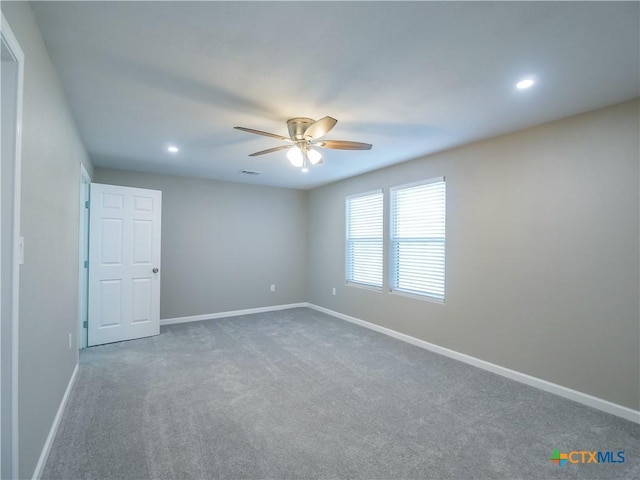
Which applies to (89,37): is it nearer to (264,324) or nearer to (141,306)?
(141,306)

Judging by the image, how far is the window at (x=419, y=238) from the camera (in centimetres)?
394

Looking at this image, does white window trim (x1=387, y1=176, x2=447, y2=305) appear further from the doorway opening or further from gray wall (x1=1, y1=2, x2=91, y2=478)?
the doorway opening

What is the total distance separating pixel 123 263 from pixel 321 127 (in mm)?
3476

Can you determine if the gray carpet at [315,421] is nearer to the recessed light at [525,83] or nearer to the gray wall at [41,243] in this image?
the gray wall at [41,243]

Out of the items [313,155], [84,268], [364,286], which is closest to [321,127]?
[313,155]

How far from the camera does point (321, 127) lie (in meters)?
2.47

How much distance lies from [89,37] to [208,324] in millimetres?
4185

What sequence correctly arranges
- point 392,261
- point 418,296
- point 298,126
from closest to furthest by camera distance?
point 298,126, point 418,296, point 392,261

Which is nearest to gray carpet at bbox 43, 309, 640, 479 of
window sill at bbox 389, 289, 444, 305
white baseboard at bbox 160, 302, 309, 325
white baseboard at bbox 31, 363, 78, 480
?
white baseboard at bbox 31, 363, 78, 480

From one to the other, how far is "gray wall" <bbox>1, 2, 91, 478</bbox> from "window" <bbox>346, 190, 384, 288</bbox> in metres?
3.69

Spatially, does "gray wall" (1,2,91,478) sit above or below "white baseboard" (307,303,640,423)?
above

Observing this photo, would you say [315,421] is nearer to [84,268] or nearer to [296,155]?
[296,155]

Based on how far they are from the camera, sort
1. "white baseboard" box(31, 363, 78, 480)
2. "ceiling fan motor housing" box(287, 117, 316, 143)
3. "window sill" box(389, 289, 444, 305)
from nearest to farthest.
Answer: "white baseboard" box(31, 363, 78, 480), "ceiling fan motor housing" box(287, 117, 316, 143), "window sill" box(389, 289, 444, 305)

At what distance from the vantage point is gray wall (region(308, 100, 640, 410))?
8.16 feet
